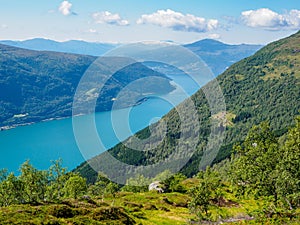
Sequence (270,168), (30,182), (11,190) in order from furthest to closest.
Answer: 1. (11,190)
2. (30,182)
3. (270,168)

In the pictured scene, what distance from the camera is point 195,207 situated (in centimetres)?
3862

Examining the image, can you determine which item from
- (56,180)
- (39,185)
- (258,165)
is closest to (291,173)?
(258,165)

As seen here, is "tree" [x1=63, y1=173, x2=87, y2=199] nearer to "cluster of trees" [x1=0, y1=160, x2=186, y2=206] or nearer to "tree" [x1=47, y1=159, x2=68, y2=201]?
"cluster of trees" [x1=0, y1=160, x2=186, y2=206]

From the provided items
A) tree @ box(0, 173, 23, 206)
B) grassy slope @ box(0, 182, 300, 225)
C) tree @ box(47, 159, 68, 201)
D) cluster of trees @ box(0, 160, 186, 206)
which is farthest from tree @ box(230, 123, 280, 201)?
tree @ box(0, 173, 23, 206)

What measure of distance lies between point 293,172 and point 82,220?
21.3 m

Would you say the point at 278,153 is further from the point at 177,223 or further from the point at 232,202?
the point at 232,202

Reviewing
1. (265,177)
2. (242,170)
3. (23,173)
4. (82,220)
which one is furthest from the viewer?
(23,173)

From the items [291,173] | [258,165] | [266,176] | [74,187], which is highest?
[291,173]

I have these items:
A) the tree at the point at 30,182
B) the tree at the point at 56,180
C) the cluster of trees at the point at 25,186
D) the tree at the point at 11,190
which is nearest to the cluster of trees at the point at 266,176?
the cluster of trees at the point at 25,186

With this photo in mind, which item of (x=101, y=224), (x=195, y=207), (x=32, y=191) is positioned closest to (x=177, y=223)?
(x=195, y=207)

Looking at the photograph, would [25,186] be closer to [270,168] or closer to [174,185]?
[174,185]

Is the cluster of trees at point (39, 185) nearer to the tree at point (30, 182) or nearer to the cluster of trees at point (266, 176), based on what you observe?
the tree at point (30, 182)

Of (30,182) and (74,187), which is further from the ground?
(30,182)

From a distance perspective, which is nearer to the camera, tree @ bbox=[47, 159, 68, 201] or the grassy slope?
the grassy slope
